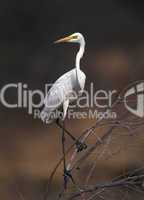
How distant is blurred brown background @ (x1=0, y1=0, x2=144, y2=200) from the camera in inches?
170

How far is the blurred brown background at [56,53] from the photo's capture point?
14.1 feet

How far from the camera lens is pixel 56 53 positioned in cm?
433

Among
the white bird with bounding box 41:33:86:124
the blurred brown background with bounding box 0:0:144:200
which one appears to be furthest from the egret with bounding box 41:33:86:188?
the blurred brown background with bounding box 0:0:144:200

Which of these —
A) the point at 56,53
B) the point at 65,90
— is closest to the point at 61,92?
the point at 65,90

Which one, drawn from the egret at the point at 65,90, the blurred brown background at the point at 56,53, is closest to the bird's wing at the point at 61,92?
the egret at the point at 65,90

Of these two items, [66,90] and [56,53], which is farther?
[56,53]

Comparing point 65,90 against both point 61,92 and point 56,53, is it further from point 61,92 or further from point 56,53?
point 56,53

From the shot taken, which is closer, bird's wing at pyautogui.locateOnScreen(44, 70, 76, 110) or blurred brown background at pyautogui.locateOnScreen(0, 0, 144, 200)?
bird's wing at pyautogui.locateOnScreen(44, 70, 76, 110)

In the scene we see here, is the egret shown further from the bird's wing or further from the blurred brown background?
the blurred brown background

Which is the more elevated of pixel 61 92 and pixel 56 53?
pixel 56 53

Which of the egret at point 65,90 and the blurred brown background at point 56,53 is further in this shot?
the blurred brown background at point 56,53

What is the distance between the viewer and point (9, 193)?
14.6 ft

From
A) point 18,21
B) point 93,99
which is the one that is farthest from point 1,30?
point 93,99

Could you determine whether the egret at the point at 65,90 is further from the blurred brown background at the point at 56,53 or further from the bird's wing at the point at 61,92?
the blurred brown background at the point at 56,53
